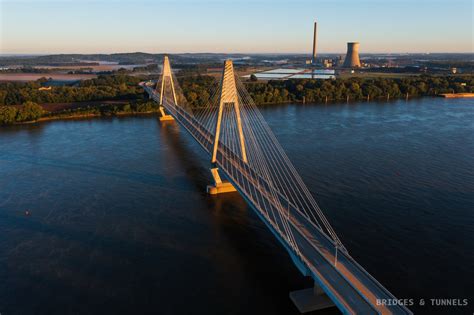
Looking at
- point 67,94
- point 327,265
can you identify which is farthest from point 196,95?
point 327,265

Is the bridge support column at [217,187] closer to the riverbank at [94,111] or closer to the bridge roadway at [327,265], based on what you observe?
the bridge roadway at [327,265]

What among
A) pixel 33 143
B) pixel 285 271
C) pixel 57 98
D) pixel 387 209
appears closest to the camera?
pixel 285 271

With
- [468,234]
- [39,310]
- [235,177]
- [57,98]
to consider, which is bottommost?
[39,310]

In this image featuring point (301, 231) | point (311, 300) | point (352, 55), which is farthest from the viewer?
point (352, 55)

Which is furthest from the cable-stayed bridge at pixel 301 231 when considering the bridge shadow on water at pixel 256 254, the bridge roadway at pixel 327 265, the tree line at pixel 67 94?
the tree line at pixel 67 94

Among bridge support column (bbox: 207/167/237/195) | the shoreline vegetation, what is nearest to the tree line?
the shoreline vegetation

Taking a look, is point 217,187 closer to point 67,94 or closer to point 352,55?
point 67,94

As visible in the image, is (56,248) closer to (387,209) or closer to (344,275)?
(344,275)

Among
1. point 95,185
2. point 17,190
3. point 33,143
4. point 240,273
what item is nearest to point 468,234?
point 240,273
